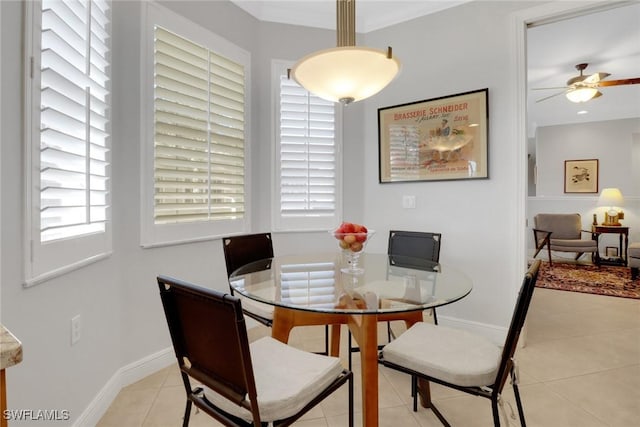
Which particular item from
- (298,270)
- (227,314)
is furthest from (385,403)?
(227,314)

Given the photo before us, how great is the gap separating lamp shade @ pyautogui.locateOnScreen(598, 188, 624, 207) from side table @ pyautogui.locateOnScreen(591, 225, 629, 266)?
408mm

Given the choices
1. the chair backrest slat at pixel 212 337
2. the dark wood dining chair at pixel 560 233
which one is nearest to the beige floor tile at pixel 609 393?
the chair backrest slat at pixel 212 337

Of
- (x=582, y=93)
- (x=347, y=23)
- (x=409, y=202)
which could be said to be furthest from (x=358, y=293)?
(x=582, y=93)

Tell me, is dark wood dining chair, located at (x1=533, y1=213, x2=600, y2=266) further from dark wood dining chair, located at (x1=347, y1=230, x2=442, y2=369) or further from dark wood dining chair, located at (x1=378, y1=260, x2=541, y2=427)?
dark wood dining chair, located at (x1=378, y1=260, x2=541, y2=427)

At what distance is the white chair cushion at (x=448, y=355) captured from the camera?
4.16ft

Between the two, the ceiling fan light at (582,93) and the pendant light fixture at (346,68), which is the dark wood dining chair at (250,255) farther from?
the ceiling fan light at (582,93)

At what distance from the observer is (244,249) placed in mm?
2350

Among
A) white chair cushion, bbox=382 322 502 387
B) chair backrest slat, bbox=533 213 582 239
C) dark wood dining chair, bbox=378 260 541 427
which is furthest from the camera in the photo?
chair backrest slat, bbox=533 213 582 239

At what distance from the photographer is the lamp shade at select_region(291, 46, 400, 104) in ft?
5.15

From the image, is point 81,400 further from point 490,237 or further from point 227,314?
point 490,237

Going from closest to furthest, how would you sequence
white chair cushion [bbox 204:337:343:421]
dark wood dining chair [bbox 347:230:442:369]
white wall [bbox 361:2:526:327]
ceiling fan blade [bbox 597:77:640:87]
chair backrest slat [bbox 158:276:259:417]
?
chair backrest slat [bbox 158:276:259:417]
white chair cushion [bbox 204:337:343:421]
dark wood dining chair [bbox 347:230:442:369]
white wall [bbox 361:2:526:327]
ceiling fan blade [bbox 597:77:640:87]

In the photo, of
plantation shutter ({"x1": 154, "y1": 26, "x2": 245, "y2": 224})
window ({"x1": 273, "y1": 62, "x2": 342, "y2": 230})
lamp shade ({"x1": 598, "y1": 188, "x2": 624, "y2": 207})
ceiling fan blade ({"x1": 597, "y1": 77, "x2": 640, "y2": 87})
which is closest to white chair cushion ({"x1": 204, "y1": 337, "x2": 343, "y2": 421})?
plantation shutter ({"x1": 154, "y1": 26, "x2": 245, "y2": 224})

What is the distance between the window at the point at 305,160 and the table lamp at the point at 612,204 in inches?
213

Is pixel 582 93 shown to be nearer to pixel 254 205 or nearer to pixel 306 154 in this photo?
pixel 306 154
